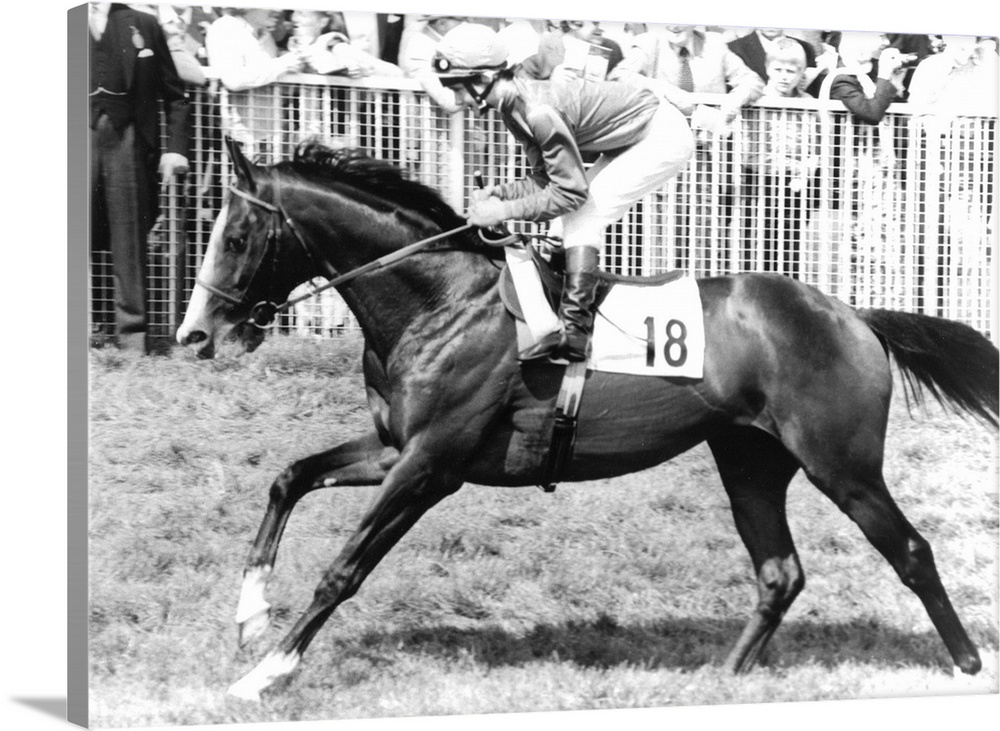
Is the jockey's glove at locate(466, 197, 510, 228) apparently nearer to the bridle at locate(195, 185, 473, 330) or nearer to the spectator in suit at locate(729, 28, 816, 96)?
the bridle at locate(195, 185, 473, 330)

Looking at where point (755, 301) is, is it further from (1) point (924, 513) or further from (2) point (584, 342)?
(1) point (924, 513)

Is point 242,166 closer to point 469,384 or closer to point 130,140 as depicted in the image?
point 130,140

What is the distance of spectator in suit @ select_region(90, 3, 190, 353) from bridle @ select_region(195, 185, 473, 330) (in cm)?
32

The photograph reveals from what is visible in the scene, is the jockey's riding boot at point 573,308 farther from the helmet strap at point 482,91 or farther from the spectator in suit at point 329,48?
the spectator in suit at point 329,48

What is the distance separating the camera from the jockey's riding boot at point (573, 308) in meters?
6.71

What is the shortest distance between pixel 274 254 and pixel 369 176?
492mm

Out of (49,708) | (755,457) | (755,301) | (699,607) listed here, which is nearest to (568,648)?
(699,607)

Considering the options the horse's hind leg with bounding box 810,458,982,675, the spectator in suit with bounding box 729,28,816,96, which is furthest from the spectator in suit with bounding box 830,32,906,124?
the horse's hind leg with bounding box 810,458,982,675

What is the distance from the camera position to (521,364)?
6.77m

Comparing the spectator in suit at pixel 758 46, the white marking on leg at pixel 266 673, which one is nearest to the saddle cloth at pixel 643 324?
the spectator in suit at pixel 758 46

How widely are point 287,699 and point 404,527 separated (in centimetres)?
80

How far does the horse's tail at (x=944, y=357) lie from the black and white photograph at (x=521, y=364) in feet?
0.05

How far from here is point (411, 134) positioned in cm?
727

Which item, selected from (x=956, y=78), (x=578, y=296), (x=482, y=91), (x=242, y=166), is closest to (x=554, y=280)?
(x=578, y=296)
